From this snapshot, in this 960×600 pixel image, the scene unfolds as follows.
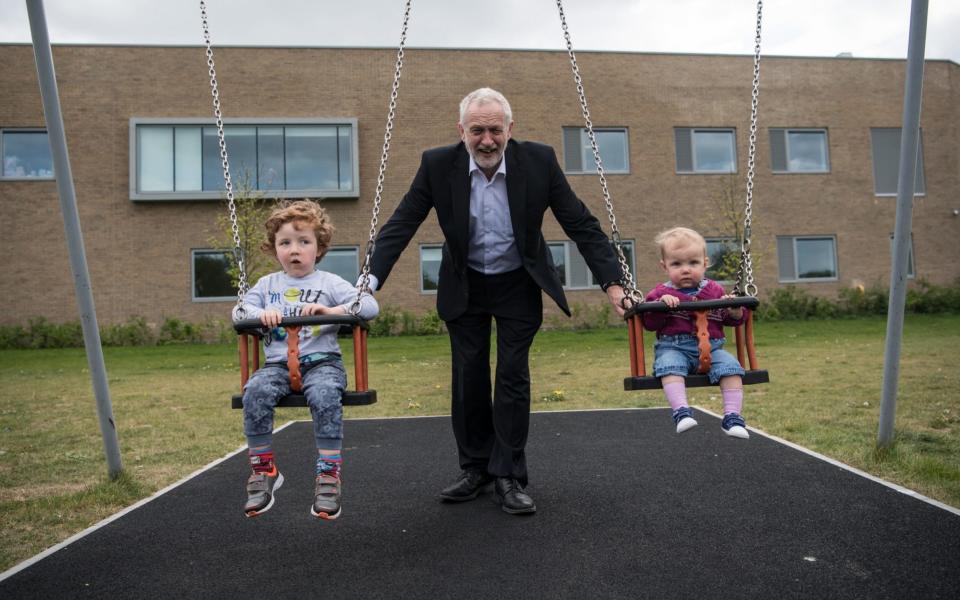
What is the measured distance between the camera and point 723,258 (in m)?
19.8

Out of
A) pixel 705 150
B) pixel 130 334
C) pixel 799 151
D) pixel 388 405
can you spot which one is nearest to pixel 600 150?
pixel 705 150

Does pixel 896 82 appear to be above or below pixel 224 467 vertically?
above

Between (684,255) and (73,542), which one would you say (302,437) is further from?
(684,255)

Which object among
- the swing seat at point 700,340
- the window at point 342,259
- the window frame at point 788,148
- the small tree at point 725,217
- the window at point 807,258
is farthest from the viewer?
the window frame at point 788,148

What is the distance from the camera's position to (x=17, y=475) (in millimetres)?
5637

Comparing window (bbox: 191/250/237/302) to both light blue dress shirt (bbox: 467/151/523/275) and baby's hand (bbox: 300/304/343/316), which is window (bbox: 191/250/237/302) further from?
baby's hand (bbox: 300/304/343/316)

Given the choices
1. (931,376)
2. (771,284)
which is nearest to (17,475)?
(931,376)

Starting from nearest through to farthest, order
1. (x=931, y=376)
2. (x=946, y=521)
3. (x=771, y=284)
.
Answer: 1. (x=946, y=521)
2. (x=931, y=376)
3. (x=771, y=284)

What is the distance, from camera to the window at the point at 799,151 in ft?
76.3

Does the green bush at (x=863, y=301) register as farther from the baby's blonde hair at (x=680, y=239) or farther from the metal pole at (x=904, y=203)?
the baby's blonde hair at (x=680, y=239)

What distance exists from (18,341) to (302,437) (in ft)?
51.9

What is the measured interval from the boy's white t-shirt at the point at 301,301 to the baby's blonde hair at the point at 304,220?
0.54ft

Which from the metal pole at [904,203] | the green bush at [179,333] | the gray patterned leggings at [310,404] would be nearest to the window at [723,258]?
the green bush at [179,333]

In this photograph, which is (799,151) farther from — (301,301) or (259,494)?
(259,494)
